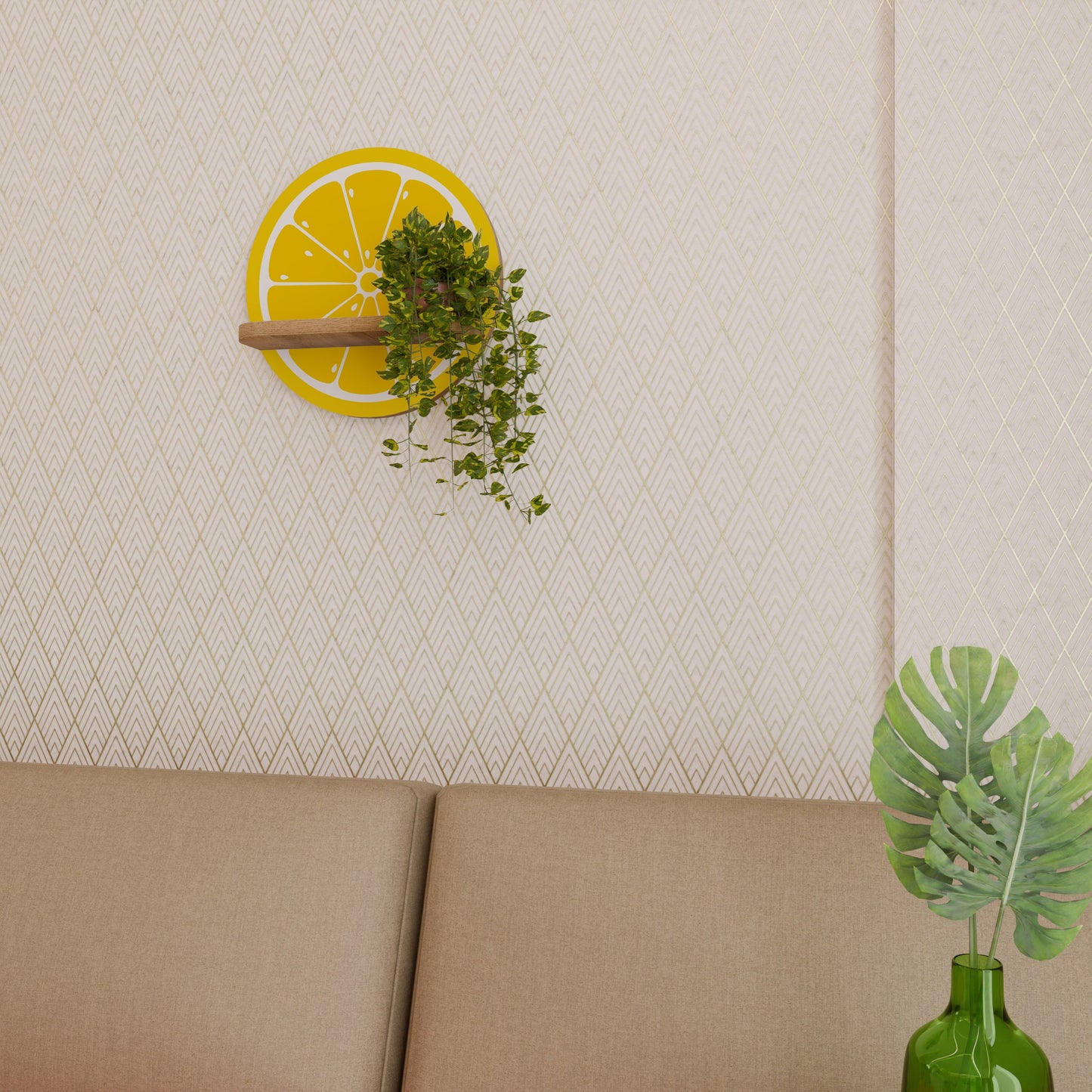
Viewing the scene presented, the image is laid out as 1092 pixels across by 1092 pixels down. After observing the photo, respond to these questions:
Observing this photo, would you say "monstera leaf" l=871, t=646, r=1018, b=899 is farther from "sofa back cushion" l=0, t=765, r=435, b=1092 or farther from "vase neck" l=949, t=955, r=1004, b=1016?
"sofa back cushion" l=0, t=765, r=435, b=1092

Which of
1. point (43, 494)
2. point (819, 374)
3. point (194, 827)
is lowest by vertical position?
point (194, 827)

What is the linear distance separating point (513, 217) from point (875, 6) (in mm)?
645

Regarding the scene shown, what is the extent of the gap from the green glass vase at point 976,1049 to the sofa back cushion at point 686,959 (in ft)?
0.72

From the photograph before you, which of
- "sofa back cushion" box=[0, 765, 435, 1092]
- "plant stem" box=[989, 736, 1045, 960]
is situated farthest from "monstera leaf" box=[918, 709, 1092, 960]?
"sofa back cushion" box=[0, 765, 435, 1092]

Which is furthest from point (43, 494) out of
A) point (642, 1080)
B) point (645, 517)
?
point (642, 1080)

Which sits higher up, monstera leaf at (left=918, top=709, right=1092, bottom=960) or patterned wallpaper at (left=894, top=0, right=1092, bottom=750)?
patterned wallpaper at (left=894, top=0, right=1092, bottom=750)

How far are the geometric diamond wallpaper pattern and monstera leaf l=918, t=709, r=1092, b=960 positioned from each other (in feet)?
1.84

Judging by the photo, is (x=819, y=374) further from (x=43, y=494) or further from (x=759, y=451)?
(x=43, y=494)

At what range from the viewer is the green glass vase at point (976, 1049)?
2.83 feet

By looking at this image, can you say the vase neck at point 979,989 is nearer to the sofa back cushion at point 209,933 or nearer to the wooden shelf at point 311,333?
the sofa back cushion at point 209,933

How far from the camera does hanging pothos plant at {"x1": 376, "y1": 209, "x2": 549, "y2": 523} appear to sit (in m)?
1.42

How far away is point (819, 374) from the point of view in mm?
1471

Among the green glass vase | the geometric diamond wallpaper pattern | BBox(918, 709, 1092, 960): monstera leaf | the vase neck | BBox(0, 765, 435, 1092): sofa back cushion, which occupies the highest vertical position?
the geometric diamond wallpaper pattern

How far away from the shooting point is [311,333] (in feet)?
4.87
